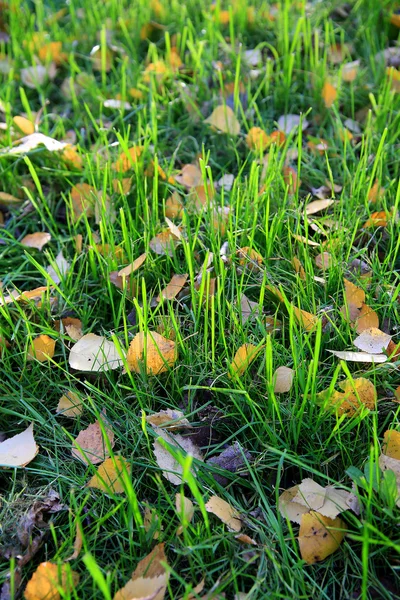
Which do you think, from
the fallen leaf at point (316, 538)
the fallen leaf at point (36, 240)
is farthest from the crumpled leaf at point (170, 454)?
the fallen leaf at point (36, 240)

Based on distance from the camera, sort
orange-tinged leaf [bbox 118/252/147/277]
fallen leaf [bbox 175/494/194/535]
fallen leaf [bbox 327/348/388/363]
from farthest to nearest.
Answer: orange-tinged leaf [bbox 118/252/147/277], fallen leaf [bbox 327/348/388/363], fallen leaf [bbox 175/494/194/535]

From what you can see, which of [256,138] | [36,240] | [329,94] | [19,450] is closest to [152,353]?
[19,450]

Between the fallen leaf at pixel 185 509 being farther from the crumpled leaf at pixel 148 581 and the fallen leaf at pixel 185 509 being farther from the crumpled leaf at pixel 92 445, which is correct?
the crumpled leaf at pixel 92 445

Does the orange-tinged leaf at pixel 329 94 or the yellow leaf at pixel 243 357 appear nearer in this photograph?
the yellow leaf at pixel 243 357

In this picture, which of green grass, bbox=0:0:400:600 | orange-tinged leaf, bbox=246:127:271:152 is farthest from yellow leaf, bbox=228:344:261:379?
Result: orange-tinged leaf, bbox=246:127:271:152

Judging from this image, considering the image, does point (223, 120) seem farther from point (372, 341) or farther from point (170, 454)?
point (170, 454)

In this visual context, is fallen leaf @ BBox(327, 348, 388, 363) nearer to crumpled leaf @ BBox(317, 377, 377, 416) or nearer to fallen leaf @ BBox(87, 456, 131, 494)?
crumpled leaf @ BBox(317, 377, 377, 416)
